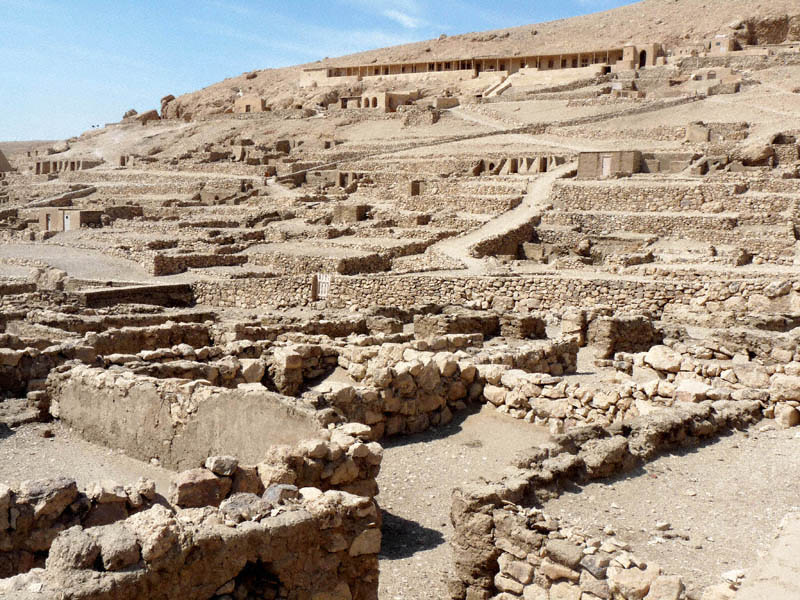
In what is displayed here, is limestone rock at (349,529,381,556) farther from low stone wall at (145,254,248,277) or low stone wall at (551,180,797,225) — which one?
low stone wall at (551,180,797,225)

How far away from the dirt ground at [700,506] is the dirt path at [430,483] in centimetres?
93

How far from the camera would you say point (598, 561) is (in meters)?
5.18

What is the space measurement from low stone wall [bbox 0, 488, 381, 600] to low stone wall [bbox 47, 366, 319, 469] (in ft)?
6.38

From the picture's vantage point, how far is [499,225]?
27578 mm

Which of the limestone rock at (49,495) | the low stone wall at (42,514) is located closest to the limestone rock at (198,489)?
the low stone wall at (42,514)

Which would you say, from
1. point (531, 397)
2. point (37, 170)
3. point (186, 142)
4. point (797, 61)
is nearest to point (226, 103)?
point (186, 142)

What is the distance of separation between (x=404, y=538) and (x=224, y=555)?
8.68 feet

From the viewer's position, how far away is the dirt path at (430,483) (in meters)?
6.61

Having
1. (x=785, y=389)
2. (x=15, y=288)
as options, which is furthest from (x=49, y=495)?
(x=15, y=288)

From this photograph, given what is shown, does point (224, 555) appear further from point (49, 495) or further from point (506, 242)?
point (506, 242)

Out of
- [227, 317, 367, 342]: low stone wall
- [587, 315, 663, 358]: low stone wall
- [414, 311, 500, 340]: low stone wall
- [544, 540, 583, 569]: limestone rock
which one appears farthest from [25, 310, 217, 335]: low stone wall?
[544, 540, 583, 569]: limestone rock

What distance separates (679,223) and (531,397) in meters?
17.6

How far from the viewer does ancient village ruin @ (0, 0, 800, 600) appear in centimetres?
535

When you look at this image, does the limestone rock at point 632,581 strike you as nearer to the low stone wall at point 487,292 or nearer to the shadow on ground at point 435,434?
the shadow on ground at point 435,434
